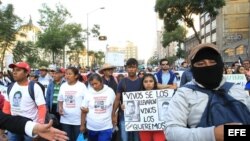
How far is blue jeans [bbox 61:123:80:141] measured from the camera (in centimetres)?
812

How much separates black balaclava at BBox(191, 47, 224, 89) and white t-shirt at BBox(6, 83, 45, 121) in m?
3.85

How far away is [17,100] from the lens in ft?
21.3

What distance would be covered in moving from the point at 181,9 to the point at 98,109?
1206 inches

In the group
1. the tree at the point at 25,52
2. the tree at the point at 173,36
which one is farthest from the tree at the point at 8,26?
the tree at the point at 173,36

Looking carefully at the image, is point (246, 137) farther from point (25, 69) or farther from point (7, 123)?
point (25, 69)

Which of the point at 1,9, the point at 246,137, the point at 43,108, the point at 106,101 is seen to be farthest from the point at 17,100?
the point at 1,9

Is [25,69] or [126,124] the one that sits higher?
[25,69]

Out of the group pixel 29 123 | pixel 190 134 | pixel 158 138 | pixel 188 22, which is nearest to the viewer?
pixel 190 134

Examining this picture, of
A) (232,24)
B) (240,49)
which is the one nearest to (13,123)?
(240,49)

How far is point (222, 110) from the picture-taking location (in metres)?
2.76

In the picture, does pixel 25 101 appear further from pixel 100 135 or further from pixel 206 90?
pixel 206 90

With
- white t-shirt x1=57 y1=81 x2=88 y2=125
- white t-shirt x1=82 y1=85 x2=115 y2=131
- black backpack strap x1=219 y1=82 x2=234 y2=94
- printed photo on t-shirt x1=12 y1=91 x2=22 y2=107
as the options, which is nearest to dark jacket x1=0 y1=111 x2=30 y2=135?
black backpack strap x1=219 y1=82 x2=234 y2=94

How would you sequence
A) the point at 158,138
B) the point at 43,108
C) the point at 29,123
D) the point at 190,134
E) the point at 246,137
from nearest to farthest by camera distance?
the point at 246,137 → the point at 190,134 → the point at 29,123 → the point at 43,108 → the point at 158,138

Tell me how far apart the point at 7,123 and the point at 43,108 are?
2.89 m
